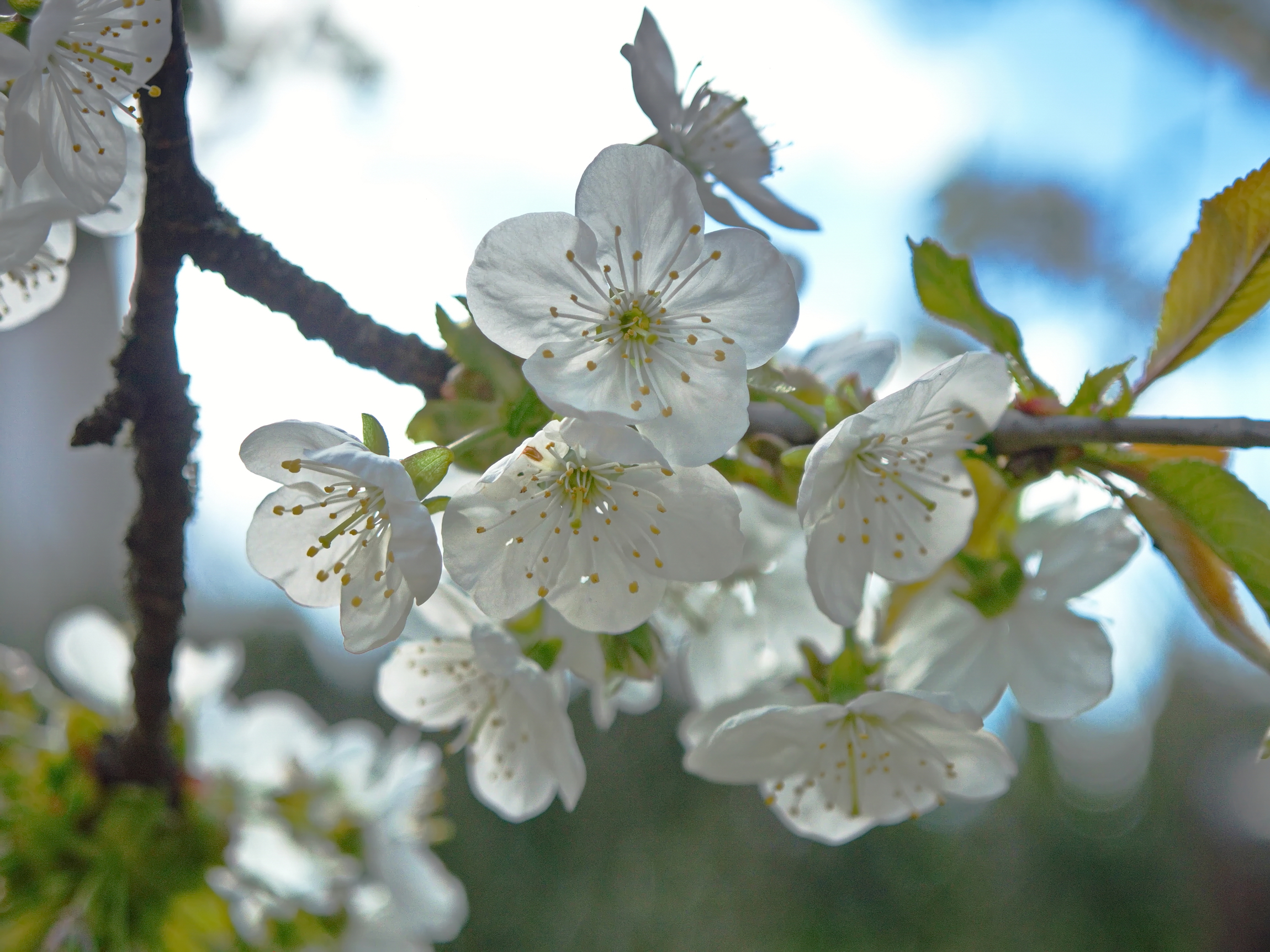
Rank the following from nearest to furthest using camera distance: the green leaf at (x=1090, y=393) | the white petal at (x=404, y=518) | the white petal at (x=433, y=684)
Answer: the white petal at (x=404, y=518)
the green leaf at (x=1090, y=393)
the white petal at (x=433, y=684)

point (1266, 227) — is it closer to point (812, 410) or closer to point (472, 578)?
point (812, 410)

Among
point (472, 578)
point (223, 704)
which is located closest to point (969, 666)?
point (472, 578)

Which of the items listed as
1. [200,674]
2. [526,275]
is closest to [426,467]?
[526,275]

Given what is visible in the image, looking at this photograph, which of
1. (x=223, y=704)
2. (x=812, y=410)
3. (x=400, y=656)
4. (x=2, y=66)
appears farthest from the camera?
(x=223, y=704)

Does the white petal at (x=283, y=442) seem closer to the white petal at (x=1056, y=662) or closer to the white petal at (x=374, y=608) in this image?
the white petal at (x=374, y=608)

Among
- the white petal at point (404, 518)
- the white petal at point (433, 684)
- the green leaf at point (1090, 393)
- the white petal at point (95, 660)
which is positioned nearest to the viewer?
the white petal at point (404, 518)

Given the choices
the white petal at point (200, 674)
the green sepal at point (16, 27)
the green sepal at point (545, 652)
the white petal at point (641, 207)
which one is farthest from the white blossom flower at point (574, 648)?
the white petal at point (200, 674)
